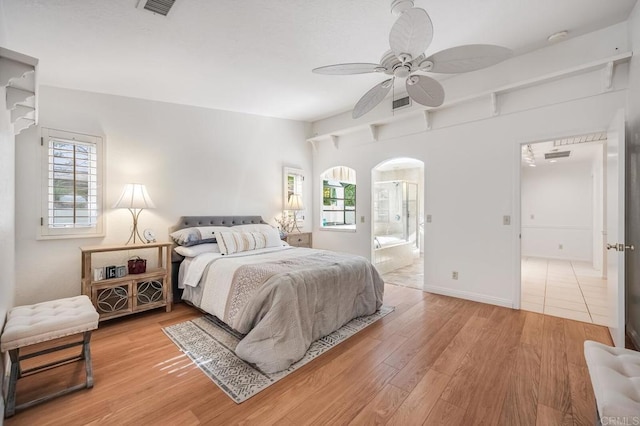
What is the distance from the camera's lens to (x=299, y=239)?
5223mm

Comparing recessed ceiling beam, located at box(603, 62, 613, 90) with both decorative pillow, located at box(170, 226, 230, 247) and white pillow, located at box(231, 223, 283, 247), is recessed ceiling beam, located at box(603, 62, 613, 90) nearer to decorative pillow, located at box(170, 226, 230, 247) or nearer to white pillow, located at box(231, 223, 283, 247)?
white pillow, located at box(231, 223, 283, 247)

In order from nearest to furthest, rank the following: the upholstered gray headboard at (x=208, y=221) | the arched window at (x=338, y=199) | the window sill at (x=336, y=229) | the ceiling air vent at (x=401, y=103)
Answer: the upholstered gray headboard at (x=208, y=221)
the ceiling air vent at (x=401, y=103)
the window sill at (x=336, y=229)
the arched window at (x=338, y=199)

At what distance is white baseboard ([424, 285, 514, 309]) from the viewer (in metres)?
3.40

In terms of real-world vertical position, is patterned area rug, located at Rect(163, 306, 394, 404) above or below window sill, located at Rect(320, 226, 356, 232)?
below

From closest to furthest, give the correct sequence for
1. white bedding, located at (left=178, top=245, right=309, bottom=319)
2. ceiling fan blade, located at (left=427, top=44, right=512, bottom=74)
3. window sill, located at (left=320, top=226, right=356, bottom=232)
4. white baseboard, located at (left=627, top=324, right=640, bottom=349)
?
ceiling fan blade, located at (left=427, top=44, right=512, bottom=74) → white baseboard, located at (left=627, top=324, right=640, bottom=349) → white bedding, located at (left=178, top=245, right=309, bottom=319) → window sill, located at (left=320, top=226, right=356, bottom=232)

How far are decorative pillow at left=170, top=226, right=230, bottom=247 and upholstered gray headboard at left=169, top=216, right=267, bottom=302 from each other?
0.17m

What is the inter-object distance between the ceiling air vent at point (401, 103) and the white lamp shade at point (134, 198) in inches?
148

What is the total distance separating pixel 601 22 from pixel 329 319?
3920mm

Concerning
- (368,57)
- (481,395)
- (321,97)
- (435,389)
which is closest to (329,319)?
(435,389)

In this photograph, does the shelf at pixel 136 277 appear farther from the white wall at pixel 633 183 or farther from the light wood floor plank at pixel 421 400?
the white wall at pixel 633 183

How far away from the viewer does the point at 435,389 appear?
1898 millimetres

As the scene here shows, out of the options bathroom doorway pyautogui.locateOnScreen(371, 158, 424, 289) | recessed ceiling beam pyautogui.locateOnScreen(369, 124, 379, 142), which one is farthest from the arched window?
recessed ceiling beam pyautogui.locateOnScreen(369, 124, 379, 142)

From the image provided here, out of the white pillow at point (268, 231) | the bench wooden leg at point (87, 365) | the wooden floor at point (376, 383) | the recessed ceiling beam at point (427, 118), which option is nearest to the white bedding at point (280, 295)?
the wooden floor at point (376, 383)

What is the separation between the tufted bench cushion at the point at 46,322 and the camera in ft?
5.49
